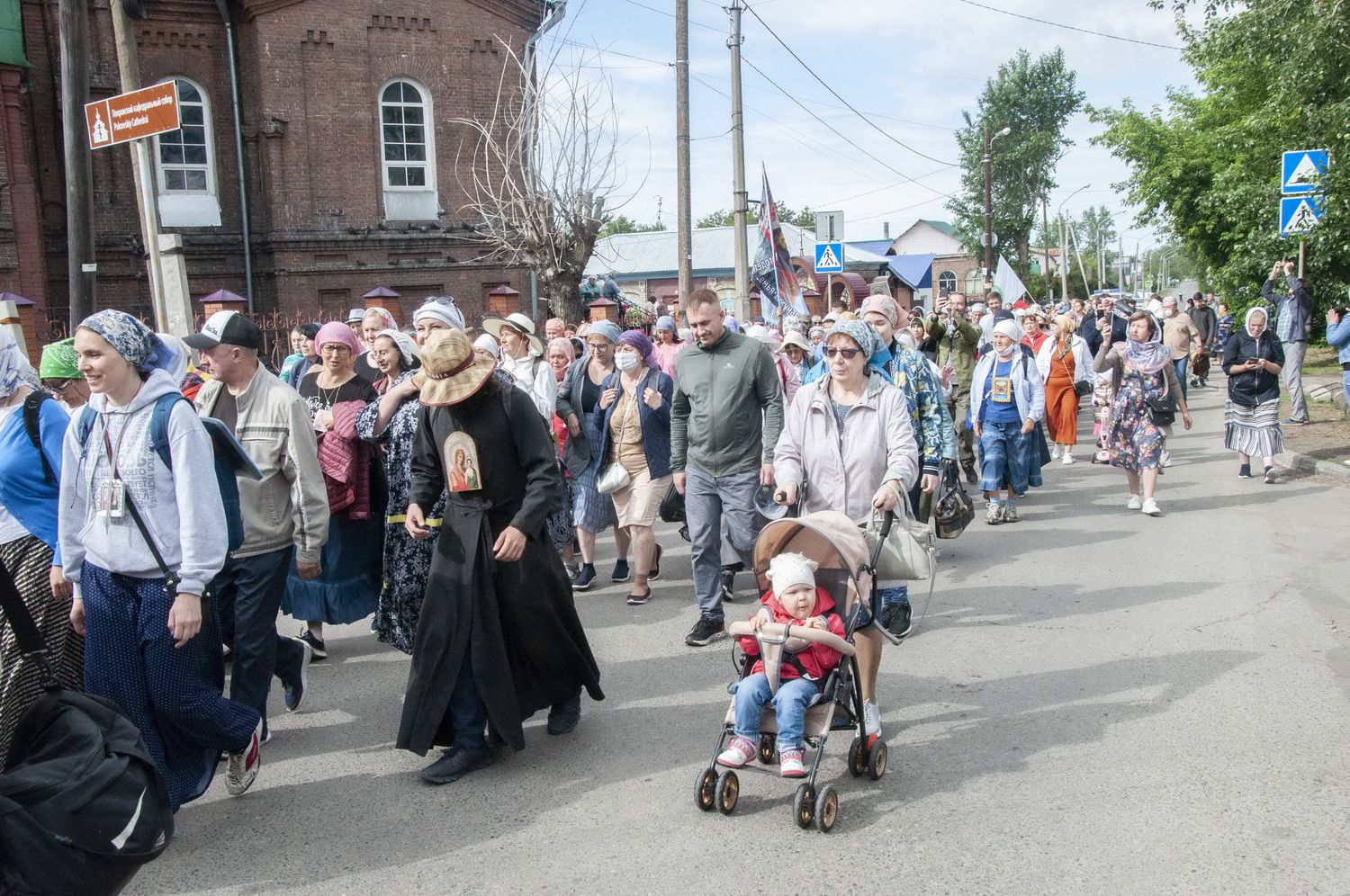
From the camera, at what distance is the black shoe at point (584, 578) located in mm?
8672

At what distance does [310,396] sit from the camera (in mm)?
6809

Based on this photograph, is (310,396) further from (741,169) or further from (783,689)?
(741,169)

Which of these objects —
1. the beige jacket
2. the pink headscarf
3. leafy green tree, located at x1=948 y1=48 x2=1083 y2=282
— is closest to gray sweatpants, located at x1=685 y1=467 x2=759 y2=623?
the pink headscarf

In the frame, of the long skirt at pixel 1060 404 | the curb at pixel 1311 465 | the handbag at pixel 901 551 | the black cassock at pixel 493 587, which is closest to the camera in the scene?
the handbag at pixel 901 551

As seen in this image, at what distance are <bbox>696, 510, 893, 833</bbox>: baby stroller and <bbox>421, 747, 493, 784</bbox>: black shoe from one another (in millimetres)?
1074

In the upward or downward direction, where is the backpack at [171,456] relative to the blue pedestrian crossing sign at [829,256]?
downward

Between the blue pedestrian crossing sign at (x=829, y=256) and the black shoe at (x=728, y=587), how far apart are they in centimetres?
1073

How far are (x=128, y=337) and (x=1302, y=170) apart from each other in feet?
44.3

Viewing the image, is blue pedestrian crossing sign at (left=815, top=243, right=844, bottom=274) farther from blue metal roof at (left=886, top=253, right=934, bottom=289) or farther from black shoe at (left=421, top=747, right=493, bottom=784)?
blue metal roof at (left=886, top=253, right=934, bottom=289)

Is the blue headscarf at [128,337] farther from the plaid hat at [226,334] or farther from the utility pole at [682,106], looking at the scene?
the utility pole at [682,106]

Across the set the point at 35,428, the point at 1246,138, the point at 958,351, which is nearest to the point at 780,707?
the point at 35,428

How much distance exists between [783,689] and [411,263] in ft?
69.8

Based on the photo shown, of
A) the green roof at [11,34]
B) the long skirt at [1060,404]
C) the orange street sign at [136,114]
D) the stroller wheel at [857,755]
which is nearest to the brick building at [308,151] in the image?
the green roof at [11,34]

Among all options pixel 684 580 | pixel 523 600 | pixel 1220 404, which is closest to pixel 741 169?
pixel 1220 404
